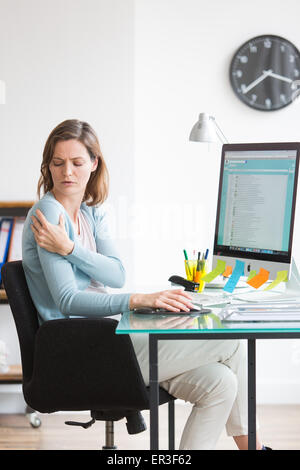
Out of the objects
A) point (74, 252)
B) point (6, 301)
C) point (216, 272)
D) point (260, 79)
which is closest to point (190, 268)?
point (216, 272)

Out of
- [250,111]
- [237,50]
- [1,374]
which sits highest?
[237,50]

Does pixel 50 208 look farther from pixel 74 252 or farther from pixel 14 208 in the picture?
pixel 14 208

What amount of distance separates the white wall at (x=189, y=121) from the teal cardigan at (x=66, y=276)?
1.50 metres

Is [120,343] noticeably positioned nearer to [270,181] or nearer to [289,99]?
[270,181]

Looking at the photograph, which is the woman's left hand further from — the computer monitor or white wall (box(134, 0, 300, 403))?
white wall (box(134, 0, 300, 403))

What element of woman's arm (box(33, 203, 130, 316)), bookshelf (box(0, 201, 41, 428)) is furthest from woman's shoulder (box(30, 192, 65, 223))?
bookshelf (box(0, 201, 41, 428))

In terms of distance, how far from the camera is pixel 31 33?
140 inches

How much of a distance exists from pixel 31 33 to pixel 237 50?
111cm

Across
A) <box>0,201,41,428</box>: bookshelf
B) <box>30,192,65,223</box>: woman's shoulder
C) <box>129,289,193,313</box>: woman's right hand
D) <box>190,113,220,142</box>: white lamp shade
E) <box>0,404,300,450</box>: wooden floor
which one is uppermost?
<box>190,113,220,142</box>: white lamp shade

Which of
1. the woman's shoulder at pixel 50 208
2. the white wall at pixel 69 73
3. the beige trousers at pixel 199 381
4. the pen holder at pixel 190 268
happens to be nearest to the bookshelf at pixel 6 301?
the white wall at pixel 69 73

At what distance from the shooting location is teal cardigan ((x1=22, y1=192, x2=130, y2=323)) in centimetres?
198

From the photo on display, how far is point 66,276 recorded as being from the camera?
2.01 meters
